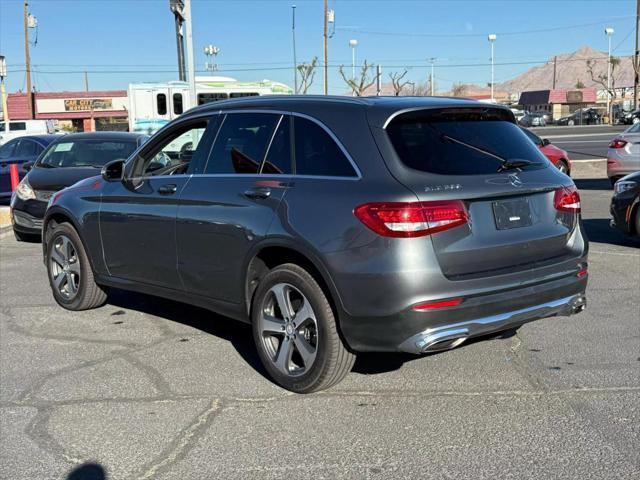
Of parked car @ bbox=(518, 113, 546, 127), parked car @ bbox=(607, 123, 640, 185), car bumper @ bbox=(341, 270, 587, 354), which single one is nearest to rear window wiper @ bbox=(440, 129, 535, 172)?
car bumper @ bbox=(341, 270, 587, 354)

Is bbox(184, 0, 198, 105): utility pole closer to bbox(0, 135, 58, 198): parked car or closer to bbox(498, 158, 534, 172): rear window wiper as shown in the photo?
bbox(0, 135, 58, 198): parked car

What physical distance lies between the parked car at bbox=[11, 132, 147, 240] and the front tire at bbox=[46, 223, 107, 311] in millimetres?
3488

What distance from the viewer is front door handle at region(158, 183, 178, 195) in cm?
527

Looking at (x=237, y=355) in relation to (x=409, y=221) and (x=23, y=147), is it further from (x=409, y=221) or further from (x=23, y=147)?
(x=23, y=147)

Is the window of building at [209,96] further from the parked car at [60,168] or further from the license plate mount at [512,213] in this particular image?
the license plate mount at [512,213]

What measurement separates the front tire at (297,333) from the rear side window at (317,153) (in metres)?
0.61

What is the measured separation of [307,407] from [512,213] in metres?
1.65

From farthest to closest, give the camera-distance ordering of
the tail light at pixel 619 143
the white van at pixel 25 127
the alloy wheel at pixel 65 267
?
the white van at pixel 25 127, the tail light at pixel 619 143, the alloy wheel at pixel 65 267

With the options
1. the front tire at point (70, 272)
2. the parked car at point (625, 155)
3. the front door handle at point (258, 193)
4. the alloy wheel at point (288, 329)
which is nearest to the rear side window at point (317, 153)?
the front door handle at point (258, 193)

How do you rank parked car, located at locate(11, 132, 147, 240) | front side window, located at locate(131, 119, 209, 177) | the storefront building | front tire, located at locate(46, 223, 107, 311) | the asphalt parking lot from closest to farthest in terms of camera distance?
the asphalt parking lot
front side window, located at locate(131, 119, 209, 177)
front tire, located at locate(46, 223, 107, 311)
parked car, located at locate(11, 132, 147, 240)
the storefront building

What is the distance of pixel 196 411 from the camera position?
14.0ft

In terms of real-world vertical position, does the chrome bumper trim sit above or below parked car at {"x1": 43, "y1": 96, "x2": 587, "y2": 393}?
below

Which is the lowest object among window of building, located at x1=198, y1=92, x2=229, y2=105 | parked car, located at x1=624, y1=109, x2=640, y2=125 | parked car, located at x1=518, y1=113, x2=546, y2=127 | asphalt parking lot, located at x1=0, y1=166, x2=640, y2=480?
asphalt parking lot, located at x1=0, y1=166, x2=640, y2=480

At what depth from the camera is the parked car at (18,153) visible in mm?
15477
